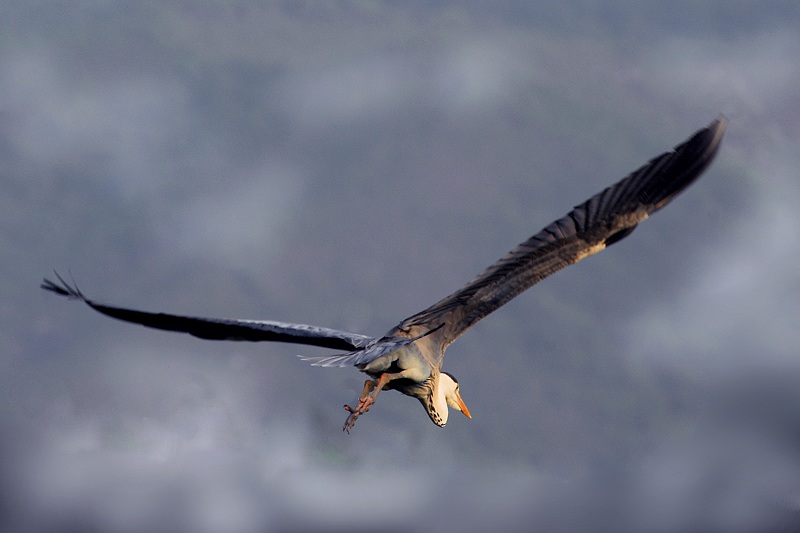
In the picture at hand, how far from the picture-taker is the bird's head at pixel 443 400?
2400 cm

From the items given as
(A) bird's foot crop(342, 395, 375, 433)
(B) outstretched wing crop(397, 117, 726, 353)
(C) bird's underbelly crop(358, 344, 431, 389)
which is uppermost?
(B) outstretched wing crop(397, 117, 726, 353)

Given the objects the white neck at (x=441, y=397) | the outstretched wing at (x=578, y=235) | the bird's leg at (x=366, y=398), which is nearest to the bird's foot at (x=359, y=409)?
the bird's leg at (x=366, y=398)

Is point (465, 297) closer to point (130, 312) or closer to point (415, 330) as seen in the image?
point (415, 330)

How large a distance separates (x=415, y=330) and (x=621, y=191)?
14.7 feet

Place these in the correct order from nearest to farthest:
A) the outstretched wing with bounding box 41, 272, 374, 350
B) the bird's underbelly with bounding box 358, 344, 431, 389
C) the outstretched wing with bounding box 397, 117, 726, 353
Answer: the outstretched wing with bounding box 41, 272, 374, 350
the outstretched wing with bounding box 397, 117, 726, 353
the bird's underbelly with bounding box 358, 344, 431, 389

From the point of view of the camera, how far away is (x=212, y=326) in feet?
67.5

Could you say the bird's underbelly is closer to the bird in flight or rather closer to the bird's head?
the bird in flight

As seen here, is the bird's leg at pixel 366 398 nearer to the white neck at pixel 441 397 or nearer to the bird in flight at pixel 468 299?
the bird in flight at pixel 468 299

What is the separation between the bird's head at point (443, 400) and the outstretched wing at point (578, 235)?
2.08m

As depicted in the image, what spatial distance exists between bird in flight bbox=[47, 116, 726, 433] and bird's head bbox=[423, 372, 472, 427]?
0.10 metres

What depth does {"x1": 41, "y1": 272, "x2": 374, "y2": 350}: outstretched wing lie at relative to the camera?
66.3ft

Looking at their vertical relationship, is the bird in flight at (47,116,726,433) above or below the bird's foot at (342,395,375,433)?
above

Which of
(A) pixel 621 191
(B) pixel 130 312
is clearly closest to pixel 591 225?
(A) pixel 621 191

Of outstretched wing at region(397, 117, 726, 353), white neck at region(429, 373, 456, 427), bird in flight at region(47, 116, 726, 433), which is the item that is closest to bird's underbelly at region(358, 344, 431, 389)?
bird in flight at region(47, 116, 726, 433)
